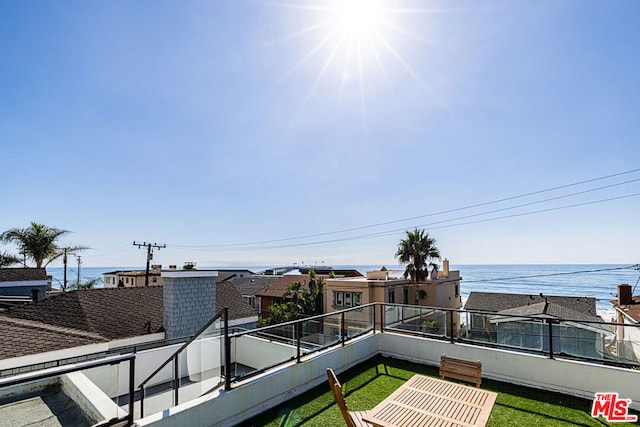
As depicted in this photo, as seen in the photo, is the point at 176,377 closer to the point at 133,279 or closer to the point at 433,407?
the point at 433,407

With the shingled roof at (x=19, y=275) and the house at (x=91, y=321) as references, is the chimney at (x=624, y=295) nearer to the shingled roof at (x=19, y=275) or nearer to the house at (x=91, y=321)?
the house at (x=91, y=321)

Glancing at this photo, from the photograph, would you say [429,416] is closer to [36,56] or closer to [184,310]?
[184,310]

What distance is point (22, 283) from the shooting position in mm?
14016

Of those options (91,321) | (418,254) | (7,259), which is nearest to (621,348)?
(91,321)

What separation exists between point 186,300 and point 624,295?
24304mm

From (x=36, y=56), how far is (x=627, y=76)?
17.4 m

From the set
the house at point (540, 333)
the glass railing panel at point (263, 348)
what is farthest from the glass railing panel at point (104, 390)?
the house at point (540, 333)

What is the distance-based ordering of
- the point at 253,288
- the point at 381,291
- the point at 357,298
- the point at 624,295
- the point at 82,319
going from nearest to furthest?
the point at 82,319 < the point at 624,295 < the point at 381,291 < the point at 357,298 < the point at 253,288

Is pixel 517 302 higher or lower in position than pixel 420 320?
lower

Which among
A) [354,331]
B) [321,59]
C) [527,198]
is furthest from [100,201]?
[527,198]

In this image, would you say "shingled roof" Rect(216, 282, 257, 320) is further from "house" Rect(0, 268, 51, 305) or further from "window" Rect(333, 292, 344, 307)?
"window" Rect(333, 292, 344, 307)

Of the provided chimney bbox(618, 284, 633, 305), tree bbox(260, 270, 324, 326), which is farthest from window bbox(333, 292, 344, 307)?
chimney bbox(618, 284, 633, 305)

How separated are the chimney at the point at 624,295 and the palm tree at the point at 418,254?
10624 mm

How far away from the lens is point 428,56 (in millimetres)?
8859
